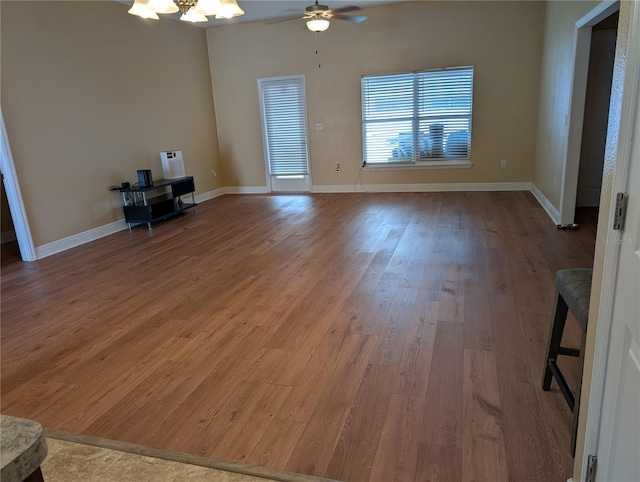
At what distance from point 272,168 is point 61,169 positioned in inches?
148

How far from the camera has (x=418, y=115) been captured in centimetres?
700

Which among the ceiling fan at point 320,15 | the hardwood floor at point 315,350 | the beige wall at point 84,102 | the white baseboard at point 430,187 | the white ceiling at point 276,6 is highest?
the white ceiling at point 276,6

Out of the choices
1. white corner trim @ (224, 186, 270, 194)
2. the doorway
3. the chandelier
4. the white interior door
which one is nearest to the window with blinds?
the doorway

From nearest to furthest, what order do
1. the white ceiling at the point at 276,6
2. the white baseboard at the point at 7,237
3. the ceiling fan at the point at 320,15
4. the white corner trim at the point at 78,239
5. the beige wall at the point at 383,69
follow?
1. the ceiling fan at the point at 320,15
2. the white corner trim at the point at 78,239
3. the white baseboard at the point at 7,237
4. the white ceiling at the point at 276,6
5. the beige wall at the point at 383,69

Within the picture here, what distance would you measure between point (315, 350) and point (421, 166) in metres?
5.40

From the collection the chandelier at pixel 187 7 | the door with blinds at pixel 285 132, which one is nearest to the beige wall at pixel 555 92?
the chandelier at pixel 187 7

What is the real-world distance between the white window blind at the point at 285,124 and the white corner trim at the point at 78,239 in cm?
309

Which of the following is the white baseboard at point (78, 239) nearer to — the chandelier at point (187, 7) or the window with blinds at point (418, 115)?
the chandelier at point (187, 7)

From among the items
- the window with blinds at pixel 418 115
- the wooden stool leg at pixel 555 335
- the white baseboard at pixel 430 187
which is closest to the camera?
the wooden stool leg at pixel 555 335

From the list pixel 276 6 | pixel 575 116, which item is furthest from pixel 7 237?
pixel 575 116

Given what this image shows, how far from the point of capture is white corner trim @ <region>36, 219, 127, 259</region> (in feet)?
15.8

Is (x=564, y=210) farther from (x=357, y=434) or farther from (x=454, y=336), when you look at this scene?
(x=357, y=434)

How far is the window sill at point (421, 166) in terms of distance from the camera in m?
7.07

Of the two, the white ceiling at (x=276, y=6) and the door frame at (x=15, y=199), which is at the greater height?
the white ceiling at (x=276, y=6)
